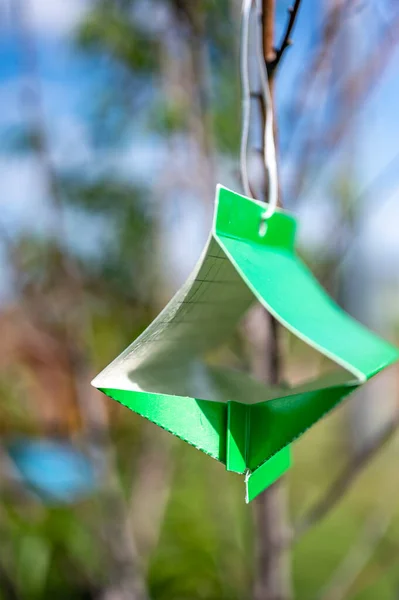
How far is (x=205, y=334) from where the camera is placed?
16.1 inches

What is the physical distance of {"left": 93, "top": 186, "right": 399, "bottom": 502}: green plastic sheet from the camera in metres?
0.30

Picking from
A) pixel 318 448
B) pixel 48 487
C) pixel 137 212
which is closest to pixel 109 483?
pixel 48 487

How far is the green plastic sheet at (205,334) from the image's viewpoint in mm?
299

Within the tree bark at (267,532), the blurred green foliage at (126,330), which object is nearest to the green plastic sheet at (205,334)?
the tree bark at (267,532)

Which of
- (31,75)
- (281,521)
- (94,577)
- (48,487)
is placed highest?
(31,75)

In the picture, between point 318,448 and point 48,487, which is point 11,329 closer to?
point 48,487

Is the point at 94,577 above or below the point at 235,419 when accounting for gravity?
below

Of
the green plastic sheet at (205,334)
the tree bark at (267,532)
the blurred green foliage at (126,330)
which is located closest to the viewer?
the green plastic sheet at (205,334)

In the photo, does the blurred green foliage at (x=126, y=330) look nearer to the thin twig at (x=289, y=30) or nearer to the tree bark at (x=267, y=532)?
the tree bark at (x=267, y=532)

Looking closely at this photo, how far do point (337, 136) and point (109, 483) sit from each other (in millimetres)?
595

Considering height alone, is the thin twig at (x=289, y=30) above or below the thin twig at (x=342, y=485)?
above

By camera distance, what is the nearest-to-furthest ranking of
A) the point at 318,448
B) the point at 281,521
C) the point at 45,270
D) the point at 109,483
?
1. the point at 281,521
2. the point at 109,483
3. the point at 45,270
4. the point at 318,448

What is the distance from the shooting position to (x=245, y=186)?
40 cm

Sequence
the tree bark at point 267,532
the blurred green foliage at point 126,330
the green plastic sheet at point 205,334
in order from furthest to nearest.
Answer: the blurred green foliage at point 126,330 → the tree bark at point 267,532 → the green plastic sheet at point 205,334
